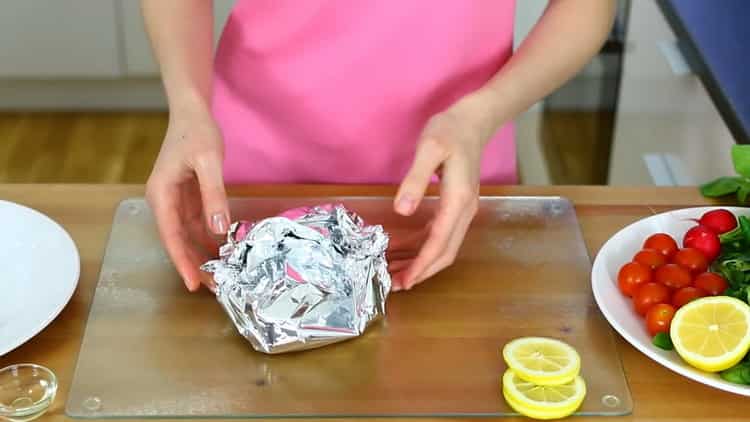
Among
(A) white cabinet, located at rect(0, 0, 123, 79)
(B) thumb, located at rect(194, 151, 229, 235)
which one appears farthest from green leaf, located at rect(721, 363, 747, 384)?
(A) white cabinet, located at rect(0, 0, 123, 79)

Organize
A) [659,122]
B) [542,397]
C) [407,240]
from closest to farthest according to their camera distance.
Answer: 1. [542,397]
2. [407,240]
3. [659,122]

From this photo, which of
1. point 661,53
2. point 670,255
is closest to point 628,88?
point 661,53

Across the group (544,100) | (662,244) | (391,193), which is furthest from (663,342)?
(544,100)

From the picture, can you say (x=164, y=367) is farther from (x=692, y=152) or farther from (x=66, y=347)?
(x=692, y=152)

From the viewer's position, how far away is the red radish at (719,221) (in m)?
1.00

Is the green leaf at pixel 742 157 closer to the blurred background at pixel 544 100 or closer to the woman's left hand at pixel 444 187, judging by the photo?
the woman's left hand at pixel 444 187

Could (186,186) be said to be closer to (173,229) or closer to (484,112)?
(173,229)

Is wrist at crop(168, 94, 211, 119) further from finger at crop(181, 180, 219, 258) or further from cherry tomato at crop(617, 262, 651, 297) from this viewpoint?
cherry tomato at crop(617, 262, 651, 297)

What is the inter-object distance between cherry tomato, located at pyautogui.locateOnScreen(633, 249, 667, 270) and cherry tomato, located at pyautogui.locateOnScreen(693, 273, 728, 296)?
0.04 m

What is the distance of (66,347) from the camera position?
91cm

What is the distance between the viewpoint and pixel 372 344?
909 millimetres

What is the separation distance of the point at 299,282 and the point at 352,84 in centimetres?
37

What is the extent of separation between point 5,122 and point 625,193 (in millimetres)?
2221

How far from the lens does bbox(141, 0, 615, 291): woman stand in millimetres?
991
